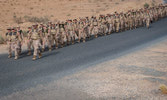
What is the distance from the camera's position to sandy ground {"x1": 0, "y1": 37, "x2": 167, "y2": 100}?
805 cm

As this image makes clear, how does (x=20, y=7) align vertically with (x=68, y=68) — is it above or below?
above

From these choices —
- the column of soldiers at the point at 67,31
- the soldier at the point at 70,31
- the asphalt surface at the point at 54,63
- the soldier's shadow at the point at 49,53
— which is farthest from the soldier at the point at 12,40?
the soldier at the point at 70,31

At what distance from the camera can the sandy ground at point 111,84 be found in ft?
26.4

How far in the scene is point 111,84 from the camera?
9.14 meters

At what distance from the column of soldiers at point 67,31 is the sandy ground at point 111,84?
436cm

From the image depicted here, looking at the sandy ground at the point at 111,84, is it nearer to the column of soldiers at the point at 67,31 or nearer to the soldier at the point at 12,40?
the column of soldiers at the point at 67,31

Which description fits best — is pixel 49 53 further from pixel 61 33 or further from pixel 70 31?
pixel 70 31

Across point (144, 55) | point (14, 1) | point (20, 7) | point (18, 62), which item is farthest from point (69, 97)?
point (14, 1)

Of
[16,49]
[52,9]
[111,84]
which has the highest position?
[52,9]

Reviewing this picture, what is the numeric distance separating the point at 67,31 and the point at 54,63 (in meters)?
6.02

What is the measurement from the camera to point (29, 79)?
392 inches

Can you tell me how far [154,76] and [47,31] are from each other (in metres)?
8.61

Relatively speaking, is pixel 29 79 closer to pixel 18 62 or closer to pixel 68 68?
pixel 68 68

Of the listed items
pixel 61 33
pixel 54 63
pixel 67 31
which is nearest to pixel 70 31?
pixel 67 31
